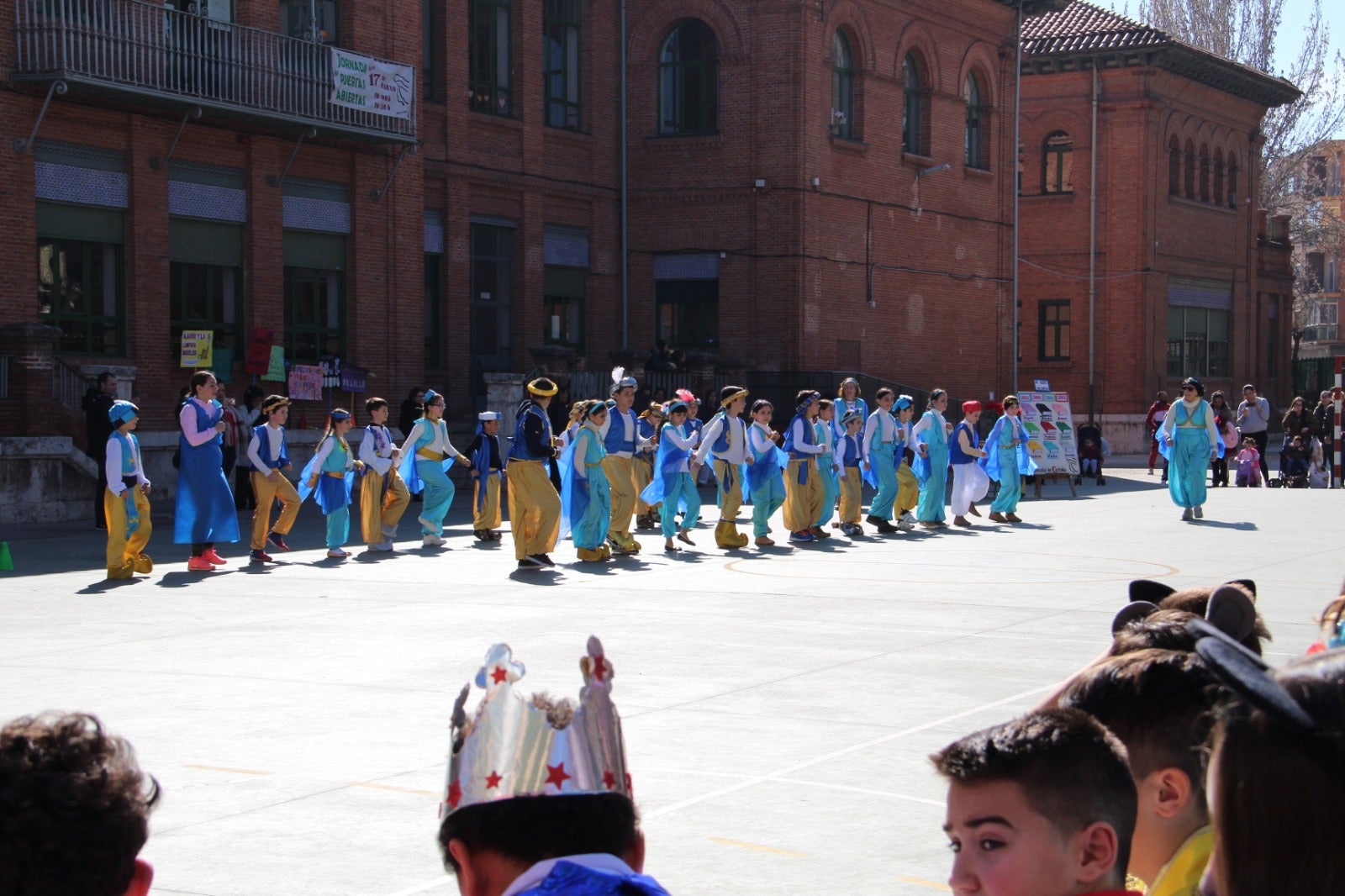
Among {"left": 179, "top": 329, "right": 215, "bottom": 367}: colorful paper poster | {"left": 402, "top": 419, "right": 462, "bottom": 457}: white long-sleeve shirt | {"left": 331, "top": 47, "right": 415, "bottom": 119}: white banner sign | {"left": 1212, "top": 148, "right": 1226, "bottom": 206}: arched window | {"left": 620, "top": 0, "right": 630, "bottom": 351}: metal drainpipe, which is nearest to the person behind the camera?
{"left": 402, "top": 419, "right": 462, "bottom": 457}: white long-sleeve shirt

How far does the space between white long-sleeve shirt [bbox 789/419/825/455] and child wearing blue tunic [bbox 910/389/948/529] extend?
108 inches

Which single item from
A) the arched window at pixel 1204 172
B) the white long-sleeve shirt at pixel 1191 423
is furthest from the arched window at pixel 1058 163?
the white long-sleeve shirt at pixel 1191 423

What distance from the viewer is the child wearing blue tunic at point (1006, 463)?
24.8m

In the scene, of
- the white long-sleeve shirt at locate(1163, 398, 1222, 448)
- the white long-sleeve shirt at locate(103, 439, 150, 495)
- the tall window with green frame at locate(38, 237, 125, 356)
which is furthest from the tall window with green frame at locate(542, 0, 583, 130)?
the white long-sleeve shirt at locate(103, 439, 150, 495)

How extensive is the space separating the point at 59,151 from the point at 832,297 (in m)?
17.4

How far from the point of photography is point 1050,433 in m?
31.5

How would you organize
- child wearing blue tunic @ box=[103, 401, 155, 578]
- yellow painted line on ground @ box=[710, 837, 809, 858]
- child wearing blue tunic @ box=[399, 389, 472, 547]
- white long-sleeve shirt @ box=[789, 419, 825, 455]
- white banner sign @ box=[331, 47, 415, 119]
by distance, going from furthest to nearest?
white banner sign @ box=[331, 47, 415, 119] → white long-sleeve shirt @ box=[789, 419, 825, 455] → child wearing blue tunic @ box=[399, 389, 472, 547] → child wearing blue tunic @ box=[103, 401, 155, 578] → yellow painted line on ground @ box=[710, 837, 809, 858]

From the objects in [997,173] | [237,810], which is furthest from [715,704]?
[997,173]

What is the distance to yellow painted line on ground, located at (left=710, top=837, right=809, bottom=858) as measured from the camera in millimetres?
6566

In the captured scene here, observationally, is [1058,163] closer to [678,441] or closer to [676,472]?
[678,441]

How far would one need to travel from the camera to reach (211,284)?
27891 mm

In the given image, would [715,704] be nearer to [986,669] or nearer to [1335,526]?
[986,669]

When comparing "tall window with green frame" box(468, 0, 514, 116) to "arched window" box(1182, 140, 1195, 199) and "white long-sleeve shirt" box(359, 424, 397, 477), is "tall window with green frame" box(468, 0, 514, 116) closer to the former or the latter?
"white long-sleeve shirt" box(359, 424, 397, 477)

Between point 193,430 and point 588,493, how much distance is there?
4.26 meters
